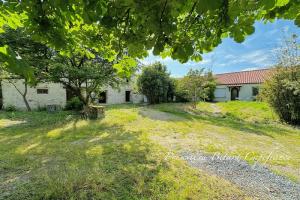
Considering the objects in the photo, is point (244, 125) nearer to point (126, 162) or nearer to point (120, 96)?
point (126, 162)

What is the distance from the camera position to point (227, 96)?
2970 centimetres

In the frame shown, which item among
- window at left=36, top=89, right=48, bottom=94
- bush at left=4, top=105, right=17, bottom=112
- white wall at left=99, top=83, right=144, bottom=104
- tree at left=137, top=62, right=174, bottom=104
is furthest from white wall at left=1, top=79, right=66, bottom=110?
tree at left=137, top=62, right=174, bottom=104

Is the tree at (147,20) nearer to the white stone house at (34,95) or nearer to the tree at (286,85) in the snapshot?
the tree at (286,85)

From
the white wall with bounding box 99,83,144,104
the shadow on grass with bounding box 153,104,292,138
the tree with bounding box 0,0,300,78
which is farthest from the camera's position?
the white wall with bounding box 99,83,144,104

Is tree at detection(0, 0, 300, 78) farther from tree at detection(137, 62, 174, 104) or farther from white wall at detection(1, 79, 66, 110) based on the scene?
white wall at detection(1, 79, 66, 110)

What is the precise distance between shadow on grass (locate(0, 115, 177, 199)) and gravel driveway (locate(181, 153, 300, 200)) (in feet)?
3.28

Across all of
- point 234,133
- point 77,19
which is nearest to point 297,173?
point 234,133

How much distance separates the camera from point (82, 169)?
176 inches

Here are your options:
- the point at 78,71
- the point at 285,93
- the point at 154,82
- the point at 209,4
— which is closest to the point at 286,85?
the point at 285,93

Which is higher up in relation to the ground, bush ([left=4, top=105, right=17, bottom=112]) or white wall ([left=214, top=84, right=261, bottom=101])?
white wall ([left=214, top=84, right=261, bottom=101])

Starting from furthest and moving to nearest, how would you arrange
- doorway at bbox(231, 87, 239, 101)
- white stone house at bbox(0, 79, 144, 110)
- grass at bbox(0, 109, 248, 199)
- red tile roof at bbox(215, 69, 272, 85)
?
doorway at bbox(231, 87, 239, 101) < red tile roof at bbox(215, 69, 272, 85) < white stone house at bbox(0, 79, 144, 110) < grass at bbox(0, 109, 248, 199)

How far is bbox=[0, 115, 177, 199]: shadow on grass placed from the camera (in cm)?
351

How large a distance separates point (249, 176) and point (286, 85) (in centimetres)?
965

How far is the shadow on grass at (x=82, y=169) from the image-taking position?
3.51m
